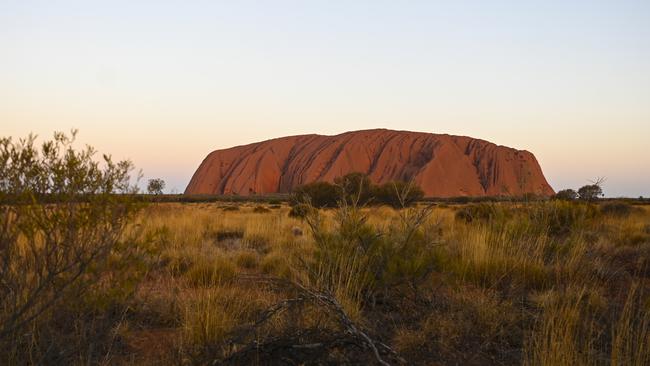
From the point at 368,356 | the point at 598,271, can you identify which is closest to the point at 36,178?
the point at 368,356

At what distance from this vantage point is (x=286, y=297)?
180 inches

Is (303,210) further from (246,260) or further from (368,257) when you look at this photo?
(246,260)

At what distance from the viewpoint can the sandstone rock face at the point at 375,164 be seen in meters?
67.2

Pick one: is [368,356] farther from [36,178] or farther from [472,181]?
[472,181]

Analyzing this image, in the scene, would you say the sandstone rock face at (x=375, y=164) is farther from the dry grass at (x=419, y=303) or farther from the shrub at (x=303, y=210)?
the dry grass at (x=419, y=303)

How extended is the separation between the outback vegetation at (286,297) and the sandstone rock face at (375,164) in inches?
2317

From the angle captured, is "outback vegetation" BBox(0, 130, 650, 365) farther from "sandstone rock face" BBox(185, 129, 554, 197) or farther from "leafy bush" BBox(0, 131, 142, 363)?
"sandstone rock face" BBox(185, 129, 554, 197)

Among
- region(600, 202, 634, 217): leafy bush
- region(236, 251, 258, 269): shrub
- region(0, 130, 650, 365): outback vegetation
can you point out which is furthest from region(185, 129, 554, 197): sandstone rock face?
region(0, 130, 650, 365): outback vegetation

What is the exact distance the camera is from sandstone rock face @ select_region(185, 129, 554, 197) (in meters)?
67.2

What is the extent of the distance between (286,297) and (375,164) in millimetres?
66960

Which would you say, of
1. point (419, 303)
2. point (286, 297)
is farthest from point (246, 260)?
point (419, 303)

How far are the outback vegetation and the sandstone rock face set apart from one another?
58.8m

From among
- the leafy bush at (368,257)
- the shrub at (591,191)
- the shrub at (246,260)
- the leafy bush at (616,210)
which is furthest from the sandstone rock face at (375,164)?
the leafy bush at (368,257)

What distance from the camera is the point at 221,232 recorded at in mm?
11203
